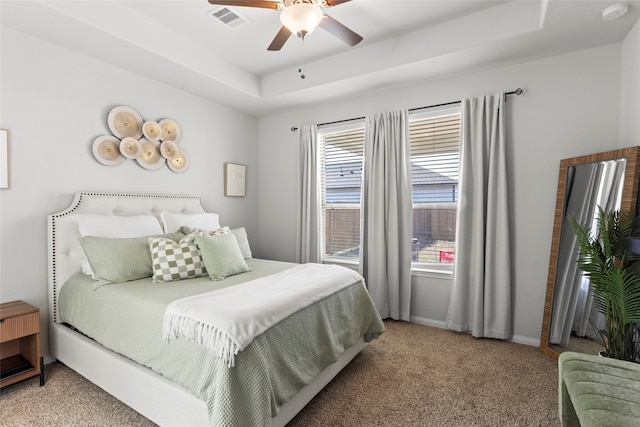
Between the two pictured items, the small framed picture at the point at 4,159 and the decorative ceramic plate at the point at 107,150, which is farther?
the decorative ceramic plate at the point at 107,150

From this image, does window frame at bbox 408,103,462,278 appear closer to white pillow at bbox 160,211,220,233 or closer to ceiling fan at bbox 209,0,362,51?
ceiling fan at bbox 209,0,362,51

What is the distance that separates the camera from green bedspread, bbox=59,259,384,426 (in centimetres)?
135

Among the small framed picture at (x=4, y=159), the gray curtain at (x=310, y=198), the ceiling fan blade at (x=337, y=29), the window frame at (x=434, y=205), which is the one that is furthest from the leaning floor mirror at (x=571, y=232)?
the small framed picture at (x=4, y=159)

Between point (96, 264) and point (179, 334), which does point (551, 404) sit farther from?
point (96, 264)

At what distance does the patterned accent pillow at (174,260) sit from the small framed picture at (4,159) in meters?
1.02

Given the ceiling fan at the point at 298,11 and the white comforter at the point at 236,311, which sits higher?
the ceiling fan at the point at 298,11

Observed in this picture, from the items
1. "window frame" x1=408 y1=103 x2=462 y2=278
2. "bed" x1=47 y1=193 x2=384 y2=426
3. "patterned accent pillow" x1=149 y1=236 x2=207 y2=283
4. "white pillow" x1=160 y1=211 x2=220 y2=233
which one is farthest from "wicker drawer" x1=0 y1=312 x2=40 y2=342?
"window frame" x1=408 y1=103 x2=462 y2=278

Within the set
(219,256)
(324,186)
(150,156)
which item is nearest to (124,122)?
(150,156)

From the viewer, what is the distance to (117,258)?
2.21 metres

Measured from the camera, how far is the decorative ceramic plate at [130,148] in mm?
2818

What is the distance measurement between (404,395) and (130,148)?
3043 mm

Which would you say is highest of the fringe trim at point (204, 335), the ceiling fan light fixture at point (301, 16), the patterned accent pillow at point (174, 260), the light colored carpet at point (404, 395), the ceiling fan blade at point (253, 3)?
the ceiling fan blade at point (253, 3)

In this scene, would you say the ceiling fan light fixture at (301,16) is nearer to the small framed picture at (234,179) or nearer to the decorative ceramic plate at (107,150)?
the decorative ceramic plate at (107,150)

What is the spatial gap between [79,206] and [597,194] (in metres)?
4.02
